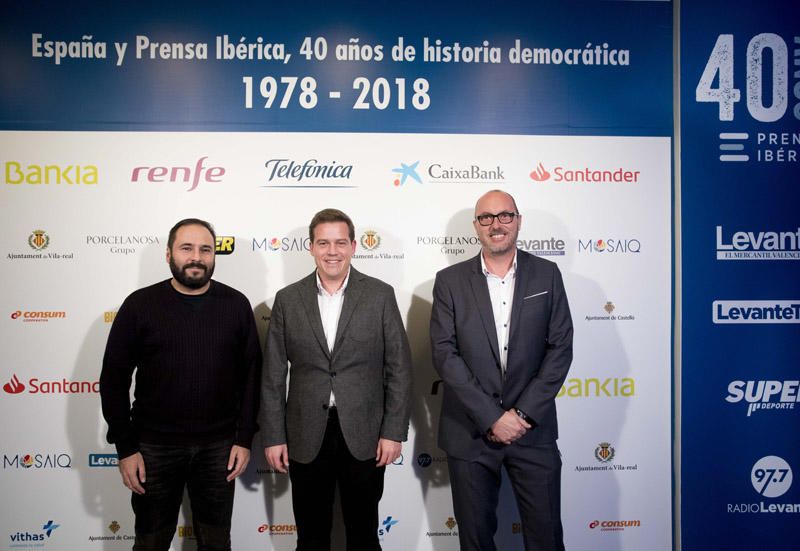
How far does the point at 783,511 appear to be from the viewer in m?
2.94

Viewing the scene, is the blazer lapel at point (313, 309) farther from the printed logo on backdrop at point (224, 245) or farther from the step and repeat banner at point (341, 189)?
the printed logo on backdrop at point (224, 245)

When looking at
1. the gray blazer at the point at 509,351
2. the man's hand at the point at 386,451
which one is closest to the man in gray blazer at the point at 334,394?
the man's hand at the point at 386,451

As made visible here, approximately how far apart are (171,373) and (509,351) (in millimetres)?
1449

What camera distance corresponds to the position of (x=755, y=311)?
116 inches

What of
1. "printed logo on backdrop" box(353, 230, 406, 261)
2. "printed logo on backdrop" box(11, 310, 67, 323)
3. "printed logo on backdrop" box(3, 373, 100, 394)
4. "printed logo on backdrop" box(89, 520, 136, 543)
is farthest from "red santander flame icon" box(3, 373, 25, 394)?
"printed logo on backdrop" box(353, 230, 406, 261)

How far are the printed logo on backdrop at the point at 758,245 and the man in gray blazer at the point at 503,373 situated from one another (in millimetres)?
1318

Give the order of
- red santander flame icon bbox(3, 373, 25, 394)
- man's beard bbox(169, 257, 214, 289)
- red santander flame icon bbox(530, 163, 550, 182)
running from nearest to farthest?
man's beard bbox(169, 257, 214, 289) → red santander flame icon bbox(3, 373, 25, 394) → red santander flame icon bbox(530, 163, 550, 182)

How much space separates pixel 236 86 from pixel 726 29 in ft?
9.11

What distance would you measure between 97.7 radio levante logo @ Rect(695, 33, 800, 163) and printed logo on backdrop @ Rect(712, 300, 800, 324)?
81cm

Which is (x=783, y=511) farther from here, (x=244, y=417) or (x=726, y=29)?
(x=244, y=417)

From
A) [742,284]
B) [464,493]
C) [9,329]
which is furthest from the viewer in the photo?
[742,284]

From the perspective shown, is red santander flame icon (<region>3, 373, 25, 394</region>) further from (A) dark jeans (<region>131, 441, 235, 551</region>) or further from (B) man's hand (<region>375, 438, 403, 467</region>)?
(B) man's hand (<region>375, 438, 403, 467</region>)

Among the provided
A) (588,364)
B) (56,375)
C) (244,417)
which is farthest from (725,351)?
(56,375)

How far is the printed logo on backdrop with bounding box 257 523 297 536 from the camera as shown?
2.83m
